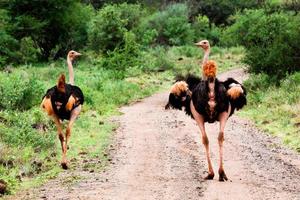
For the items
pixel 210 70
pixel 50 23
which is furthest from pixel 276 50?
pixel 50 23

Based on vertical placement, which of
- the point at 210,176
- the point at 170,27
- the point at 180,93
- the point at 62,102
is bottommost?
the point at 170,27

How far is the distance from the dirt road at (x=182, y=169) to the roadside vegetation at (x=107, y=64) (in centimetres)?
63

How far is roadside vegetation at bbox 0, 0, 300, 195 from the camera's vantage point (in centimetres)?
1373

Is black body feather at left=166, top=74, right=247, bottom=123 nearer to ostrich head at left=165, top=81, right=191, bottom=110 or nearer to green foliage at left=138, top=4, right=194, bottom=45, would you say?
ostrich head at left=165, top=81, right=191, bottom=110

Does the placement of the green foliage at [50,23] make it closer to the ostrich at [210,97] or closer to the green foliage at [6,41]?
the green foliage at [6,41]

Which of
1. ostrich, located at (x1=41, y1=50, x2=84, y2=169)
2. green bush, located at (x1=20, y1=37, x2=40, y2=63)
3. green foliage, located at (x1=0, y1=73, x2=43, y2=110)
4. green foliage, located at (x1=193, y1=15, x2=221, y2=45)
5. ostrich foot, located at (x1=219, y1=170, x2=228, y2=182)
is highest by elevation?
ostrich, located at (x1=41, y1=50, x2=84, y2=169)

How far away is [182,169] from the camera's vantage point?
11703 mm

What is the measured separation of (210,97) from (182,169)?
1.89m

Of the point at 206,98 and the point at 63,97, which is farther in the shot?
the point at 63,97

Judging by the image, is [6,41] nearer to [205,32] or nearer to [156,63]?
[156,63]

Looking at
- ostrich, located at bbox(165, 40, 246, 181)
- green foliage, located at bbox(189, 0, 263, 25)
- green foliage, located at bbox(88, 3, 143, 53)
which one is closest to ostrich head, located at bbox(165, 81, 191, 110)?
ostrich, located at bbox(165, 40, 246, 181)

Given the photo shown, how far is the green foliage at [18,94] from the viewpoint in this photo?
17391mm

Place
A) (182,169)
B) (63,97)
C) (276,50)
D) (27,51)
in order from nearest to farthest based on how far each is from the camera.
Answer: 1. (182,169)
2. (63,97)
3. (276,50)
4. (27,51)

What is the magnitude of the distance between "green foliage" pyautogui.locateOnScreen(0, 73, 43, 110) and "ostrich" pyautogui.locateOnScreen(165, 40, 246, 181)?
7.57m
